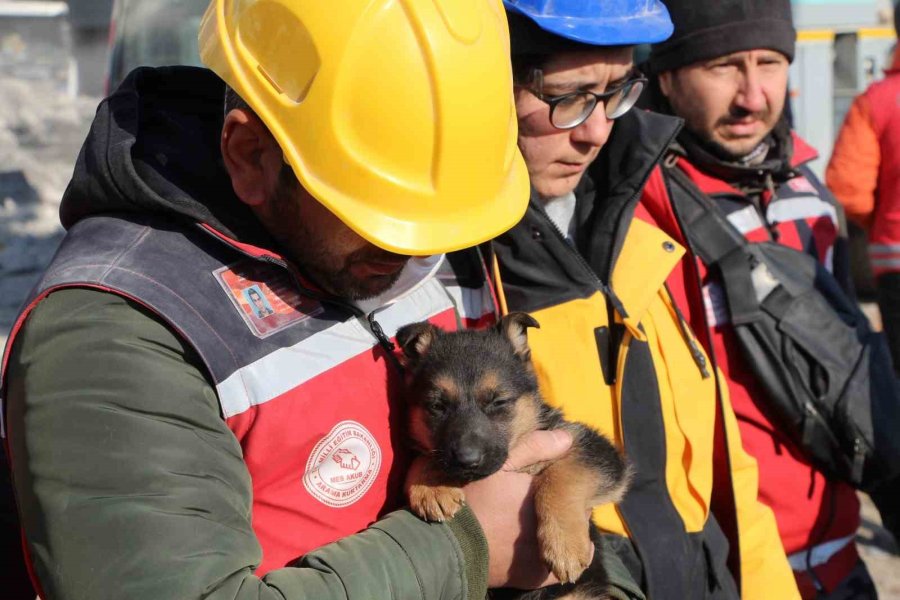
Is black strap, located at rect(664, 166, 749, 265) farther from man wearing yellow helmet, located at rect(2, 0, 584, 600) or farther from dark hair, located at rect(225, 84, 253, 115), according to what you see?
dark hair, located at rect(225, 84, 253, 115)

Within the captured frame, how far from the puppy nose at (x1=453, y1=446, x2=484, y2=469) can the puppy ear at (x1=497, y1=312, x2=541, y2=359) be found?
1.17 feet

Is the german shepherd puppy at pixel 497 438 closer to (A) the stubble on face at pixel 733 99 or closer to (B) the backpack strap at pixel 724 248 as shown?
(B) the backpack strap at pixel 724 248

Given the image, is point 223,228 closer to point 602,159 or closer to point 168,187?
point 168,187

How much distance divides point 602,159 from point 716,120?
69 centimetres

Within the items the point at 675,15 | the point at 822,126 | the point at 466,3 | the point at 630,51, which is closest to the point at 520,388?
the point at 630,51

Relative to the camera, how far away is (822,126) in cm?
1124

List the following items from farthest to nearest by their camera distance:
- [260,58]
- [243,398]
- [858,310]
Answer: [858,310]
[260,58]
[243,398]

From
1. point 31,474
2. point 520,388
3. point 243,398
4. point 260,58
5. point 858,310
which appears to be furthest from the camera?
point 858,310

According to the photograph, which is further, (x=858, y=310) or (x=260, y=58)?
(x=858, y=310)

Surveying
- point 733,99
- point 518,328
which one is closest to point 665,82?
point 733,99

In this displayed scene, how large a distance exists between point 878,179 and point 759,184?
205 cm

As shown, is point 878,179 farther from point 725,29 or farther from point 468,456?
point 468,456

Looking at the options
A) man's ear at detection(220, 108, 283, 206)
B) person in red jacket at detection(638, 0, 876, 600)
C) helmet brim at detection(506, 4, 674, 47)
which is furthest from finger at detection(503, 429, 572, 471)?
helmet brim at detection(506, 4, 674, 47)

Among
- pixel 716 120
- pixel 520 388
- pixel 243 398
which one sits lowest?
pixel 520 388
